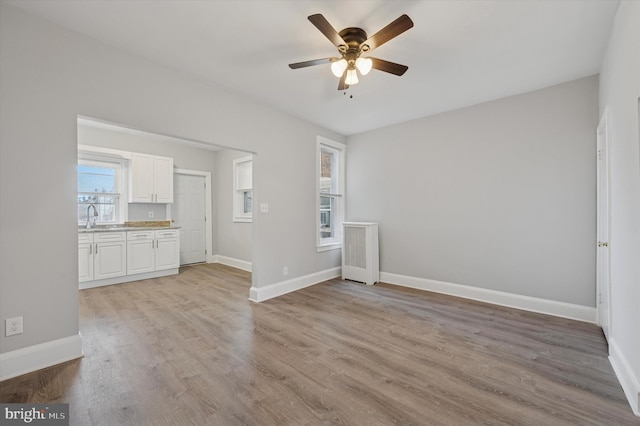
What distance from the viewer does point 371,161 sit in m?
4.83

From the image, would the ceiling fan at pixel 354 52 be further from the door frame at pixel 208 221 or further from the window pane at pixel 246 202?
the door frame at pixel 208 221

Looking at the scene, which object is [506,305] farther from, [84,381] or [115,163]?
[115,163]

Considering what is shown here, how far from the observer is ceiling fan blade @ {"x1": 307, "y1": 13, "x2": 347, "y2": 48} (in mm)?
1677

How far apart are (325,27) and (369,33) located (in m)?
0.63

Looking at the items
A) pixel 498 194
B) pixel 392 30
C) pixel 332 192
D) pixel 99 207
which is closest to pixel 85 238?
pixel 99 207

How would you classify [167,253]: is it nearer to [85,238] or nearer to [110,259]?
[110,259]

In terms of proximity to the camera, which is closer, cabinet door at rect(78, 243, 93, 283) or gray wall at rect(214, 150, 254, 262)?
cabinet door at rect(78, 243, 93, 283)

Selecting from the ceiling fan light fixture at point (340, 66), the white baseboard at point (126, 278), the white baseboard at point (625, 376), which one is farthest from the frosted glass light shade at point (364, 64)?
the white baseboard at point (126, 278)

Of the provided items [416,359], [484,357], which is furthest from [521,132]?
[416,359]

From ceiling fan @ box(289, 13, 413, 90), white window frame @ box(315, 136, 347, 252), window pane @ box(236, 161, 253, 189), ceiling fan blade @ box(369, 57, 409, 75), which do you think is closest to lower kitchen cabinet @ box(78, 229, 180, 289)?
window pane @ box(236, 161, 253, 189)

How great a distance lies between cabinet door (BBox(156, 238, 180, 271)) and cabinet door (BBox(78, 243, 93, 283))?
96 cm

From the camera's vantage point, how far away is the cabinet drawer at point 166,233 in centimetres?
502

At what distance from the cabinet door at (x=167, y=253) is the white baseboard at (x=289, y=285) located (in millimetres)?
2378

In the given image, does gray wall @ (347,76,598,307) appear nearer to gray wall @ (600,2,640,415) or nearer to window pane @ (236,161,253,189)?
gray wall @ (600,2,640,415)
